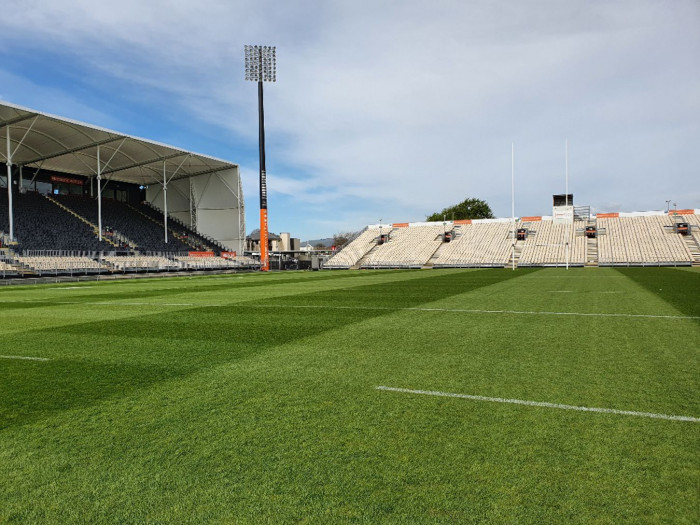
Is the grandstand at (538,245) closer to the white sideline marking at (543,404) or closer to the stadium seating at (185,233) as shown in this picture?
the stadium seating at (185,233)

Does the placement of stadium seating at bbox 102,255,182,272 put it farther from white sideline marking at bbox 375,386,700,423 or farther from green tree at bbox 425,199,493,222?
green tree at bbox 425,199,493,222

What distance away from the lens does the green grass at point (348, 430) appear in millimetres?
2203

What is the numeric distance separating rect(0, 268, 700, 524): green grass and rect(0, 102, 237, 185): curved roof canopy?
3225cm

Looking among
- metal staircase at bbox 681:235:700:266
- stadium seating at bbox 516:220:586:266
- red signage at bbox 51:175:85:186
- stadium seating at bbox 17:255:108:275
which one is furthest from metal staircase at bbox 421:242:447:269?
red signage at bbox 51:175:85:186

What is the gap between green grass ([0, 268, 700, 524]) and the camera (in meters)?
2.20

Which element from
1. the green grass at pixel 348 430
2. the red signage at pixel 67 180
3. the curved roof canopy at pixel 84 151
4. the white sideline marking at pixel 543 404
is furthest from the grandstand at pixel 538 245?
the white sideline marking at pixel 543 404

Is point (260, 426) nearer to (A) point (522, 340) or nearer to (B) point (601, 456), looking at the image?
(B) point (601, 456)

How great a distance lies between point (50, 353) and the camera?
225 inches

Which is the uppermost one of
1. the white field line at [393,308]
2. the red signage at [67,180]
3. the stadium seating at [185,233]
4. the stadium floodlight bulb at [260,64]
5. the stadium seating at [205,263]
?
the stadium floodlight bulb at [260,64]

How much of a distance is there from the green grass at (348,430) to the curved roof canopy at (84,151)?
106 ft

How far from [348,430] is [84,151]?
45.9 meters

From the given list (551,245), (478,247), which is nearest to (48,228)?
(478,247)

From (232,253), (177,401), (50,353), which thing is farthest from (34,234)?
(177,401)

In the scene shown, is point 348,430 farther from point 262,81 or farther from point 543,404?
point 262,81
